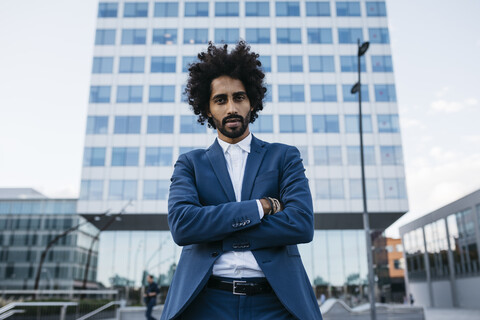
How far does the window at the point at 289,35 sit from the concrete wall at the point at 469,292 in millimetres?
28184

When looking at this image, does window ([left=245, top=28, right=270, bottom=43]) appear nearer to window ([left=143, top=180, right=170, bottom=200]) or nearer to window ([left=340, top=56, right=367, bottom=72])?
window ([left=340, top=56, right=367, bottom=72])

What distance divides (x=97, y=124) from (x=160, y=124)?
5.81 metres

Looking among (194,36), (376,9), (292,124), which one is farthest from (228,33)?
(376,9)

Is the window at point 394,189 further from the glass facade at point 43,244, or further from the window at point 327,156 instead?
the glass facade at point 43,244

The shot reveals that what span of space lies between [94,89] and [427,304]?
145 ft

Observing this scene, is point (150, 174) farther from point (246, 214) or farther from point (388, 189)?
point (246, 214)

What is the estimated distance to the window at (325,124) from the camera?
39.0m

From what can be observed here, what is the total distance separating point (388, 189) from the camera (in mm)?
37438

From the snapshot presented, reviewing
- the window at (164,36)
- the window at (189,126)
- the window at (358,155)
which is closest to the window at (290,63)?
the window at (358,155)

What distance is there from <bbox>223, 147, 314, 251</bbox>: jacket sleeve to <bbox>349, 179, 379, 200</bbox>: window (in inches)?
1422

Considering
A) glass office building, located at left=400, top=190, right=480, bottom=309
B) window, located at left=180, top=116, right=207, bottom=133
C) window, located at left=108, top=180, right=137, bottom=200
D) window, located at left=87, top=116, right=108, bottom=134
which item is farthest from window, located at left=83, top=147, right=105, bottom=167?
glass office building, located at left=400, top=190, right=480, bottom=309

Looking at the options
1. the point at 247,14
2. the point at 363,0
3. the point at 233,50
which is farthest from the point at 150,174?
the point at 233,50

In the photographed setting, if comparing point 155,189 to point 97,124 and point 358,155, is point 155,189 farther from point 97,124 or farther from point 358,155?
point 358,155

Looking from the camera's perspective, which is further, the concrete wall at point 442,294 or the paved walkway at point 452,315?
the concrete wall at point 442,294
